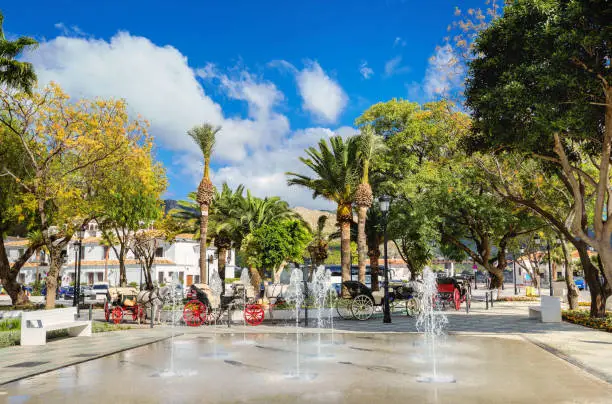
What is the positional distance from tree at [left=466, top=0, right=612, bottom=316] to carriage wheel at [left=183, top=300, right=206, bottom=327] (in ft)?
39.9

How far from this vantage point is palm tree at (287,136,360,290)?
30391 millimetres

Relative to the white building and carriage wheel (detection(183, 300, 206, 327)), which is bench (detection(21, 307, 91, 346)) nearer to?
carriage wheel (detection(183, 300, 206, 327))

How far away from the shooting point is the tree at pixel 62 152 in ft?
69.2

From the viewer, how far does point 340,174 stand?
30.4 m

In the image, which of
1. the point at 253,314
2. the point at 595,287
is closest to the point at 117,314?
the point at 253,314

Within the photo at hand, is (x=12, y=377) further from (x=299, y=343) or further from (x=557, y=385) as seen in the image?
(x=557, y=385)

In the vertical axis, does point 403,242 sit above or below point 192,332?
above

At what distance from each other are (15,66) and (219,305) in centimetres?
1238

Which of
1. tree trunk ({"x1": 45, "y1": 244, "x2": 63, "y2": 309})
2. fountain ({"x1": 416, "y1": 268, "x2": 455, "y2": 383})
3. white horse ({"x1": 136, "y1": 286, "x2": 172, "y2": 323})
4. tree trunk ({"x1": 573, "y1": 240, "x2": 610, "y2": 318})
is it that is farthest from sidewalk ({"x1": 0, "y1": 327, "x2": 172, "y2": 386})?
tree trunk ({"x1": 573, "y1": 240, "x2": 610, "y2": 318})

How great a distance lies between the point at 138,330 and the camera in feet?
58.2

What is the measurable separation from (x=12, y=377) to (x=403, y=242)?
94.1 feet

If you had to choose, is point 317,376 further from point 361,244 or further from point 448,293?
point 361,244

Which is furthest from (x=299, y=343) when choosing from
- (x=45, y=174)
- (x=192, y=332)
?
(x=45, y=174)

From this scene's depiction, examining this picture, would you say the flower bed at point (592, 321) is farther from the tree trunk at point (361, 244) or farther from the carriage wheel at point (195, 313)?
the carriage wheel at point (195, 313)
